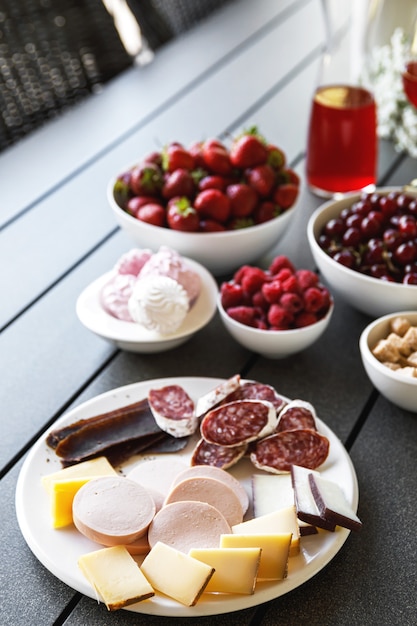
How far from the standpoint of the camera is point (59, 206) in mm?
1498

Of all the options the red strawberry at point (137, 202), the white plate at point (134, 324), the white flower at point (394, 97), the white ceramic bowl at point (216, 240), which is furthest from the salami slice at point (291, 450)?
the white flower at point (394, 97)

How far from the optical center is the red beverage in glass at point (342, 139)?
4.70 feet

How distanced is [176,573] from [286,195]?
2.29ft

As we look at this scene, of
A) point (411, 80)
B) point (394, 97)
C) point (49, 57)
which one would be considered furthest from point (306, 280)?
point (49, 57)

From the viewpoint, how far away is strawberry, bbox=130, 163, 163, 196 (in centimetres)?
129

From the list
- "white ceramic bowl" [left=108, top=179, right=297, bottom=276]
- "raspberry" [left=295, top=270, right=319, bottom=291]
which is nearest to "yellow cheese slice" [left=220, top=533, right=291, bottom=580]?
"raspberry" [left=295, top=270, right=319, bottom=291]

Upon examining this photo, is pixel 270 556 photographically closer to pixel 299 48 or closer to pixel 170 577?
pixel 170 577

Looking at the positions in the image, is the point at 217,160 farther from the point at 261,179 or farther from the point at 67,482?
the point at 67,482

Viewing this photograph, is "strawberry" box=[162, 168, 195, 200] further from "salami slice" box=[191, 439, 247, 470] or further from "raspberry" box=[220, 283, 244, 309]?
"salami slice" box=[191, 439, 247, 470]

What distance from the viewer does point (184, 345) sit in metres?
1.19

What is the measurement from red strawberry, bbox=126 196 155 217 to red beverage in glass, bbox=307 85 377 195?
36 centimetres

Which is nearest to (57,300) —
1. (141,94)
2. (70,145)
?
→ (70,145)

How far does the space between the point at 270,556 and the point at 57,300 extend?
636mm

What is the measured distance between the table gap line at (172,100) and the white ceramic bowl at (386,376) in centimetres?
73
